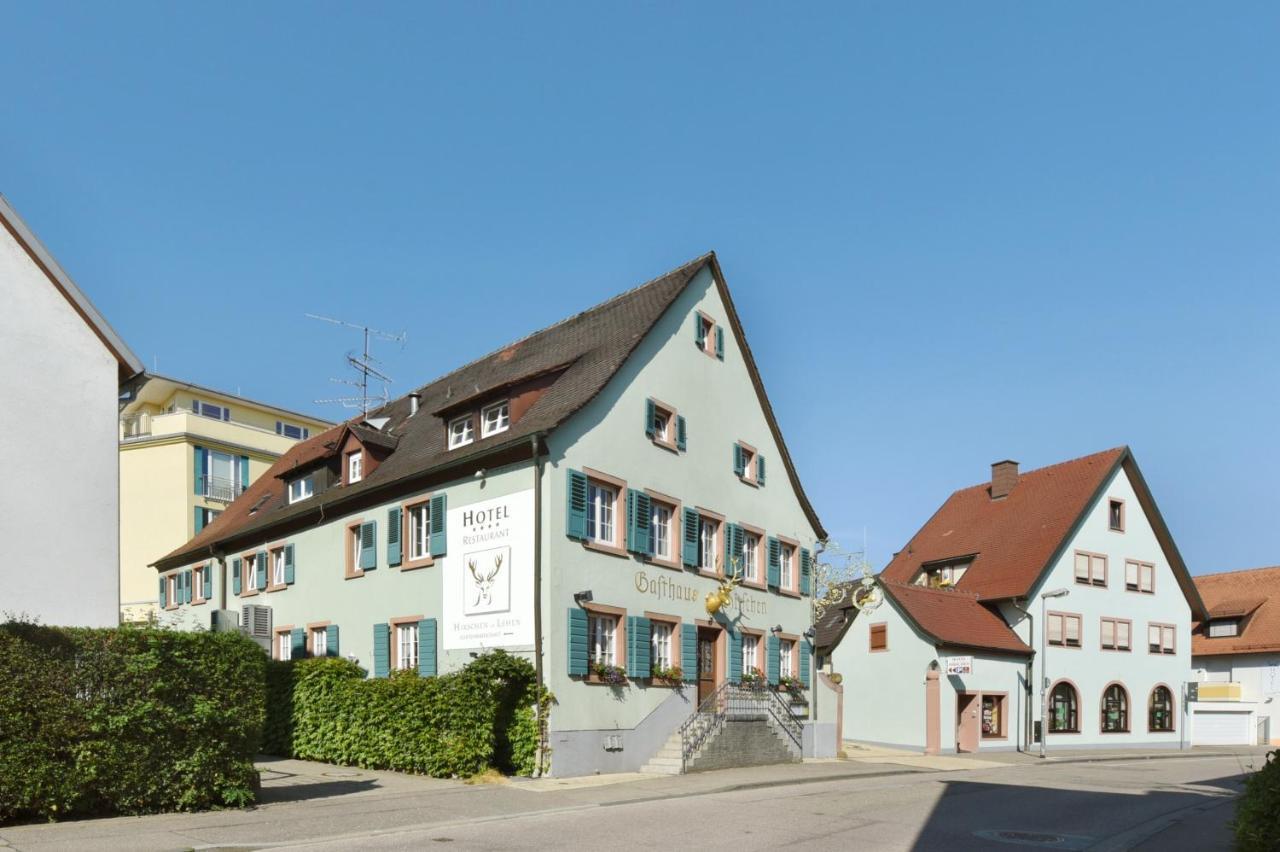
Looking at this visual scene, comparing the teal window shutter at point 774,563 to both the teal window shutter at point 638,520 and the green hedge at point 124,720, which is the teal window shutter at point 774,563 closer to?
the teal window shutter at point 638,520

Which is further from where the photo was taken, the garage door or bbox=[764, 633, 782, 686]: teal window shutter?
the garage door

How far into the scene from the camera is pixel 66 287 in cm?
1689

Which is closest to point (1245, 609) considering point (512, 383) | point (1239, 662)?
point (1239, 662)

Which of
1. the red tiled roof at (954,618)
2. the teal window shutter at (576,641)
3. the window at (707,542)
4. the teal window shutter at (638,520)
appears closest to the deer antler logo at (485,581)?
the teal window shutter at (576,641)

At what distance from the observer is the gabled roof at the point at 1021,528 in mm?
41438

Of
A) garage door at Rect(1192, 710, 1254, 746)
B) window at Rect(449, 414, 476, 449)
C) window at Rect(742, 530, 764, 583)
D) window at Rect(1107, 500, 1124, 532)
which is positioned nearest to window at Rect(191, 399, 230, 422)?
window at Rect(449, 414, 476, 449)

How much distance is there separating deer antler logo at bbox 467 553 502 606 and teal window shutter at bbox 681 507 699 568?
472 cm

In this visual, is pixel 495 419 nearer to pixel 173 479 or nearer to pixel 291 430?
pixel 173 479

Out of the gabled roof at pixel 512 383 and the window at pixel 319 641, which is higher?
the gabled roof at pixel 512 383

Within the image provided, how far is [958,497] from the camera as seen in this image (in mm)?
50406

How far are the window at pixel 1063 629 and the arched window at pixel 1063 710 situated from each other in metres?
1.47

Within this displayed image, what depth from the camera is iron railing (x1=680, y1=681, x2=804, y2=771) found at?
2377cm

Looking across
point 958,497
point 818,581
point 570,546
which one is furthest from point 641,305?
point 958,497

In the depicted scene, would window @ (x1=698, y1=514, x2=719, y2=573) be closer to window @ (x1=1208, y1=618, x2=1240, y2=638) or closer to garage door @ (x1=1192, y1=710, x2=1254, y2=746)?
garage door @ (x1=1192, y1=710, x2=1254, y2=746)
